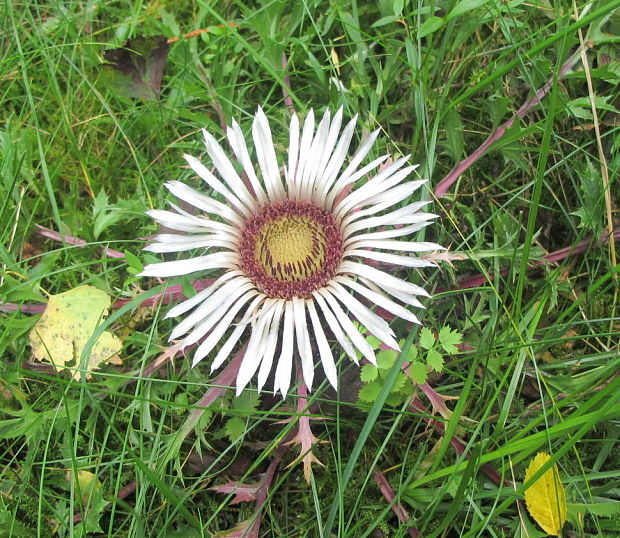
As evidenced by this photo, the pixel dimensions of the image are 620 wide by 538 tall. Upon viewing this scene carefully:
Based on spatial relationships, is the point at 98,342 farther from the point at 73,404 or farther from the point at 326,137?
the point at 326,137

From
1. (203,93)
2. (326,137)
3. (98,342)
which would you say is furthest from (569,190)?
(98,342)

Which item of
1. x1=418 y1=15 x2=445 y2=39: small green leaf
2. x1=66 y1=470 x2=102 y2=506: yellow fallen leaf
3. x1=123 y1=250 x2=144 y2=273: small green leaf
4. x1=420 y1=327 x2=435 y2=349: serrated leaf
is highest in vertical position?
x1=418 y1=15 x2=445 y2=39: small green leaf

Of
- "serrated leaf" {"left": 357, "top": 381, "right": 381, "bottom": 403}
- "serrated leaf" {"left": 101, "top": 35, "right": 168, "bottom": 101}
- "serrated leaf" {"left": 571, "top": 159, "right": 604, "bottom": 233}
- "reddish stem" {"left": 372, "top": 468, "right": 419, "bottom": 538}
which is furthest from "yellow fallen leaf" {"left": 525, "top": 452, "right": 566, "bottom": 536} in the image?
"serrated leaf" {"left": 101, "top": 35, "right": 168, "bottom": 101}

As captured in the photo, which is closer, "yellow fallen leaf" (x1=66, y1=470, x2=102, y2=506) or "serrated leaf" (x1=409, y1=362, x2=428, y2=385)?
"serrated leaf" (x1=409, y1=362, x2=428, y2=385)

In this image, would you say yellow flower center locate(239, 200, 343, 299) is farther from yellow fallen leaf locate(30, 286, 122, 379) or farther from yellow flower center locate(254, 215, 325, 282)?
yellow fallen leaf locate(30, 286, 122, 379)

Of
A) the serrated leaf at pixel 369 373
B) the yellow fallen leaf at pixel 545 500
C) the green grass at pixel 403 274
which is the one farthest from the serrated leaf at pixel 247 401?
the yellow fallen leaf at pixel 545 500

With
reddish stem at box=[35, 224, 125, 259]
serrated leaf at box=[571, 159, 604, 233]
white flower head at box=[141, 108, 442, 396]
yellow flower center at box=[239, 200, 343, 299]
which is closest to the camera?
white flower head at box=[141, 108, 442, 396]
